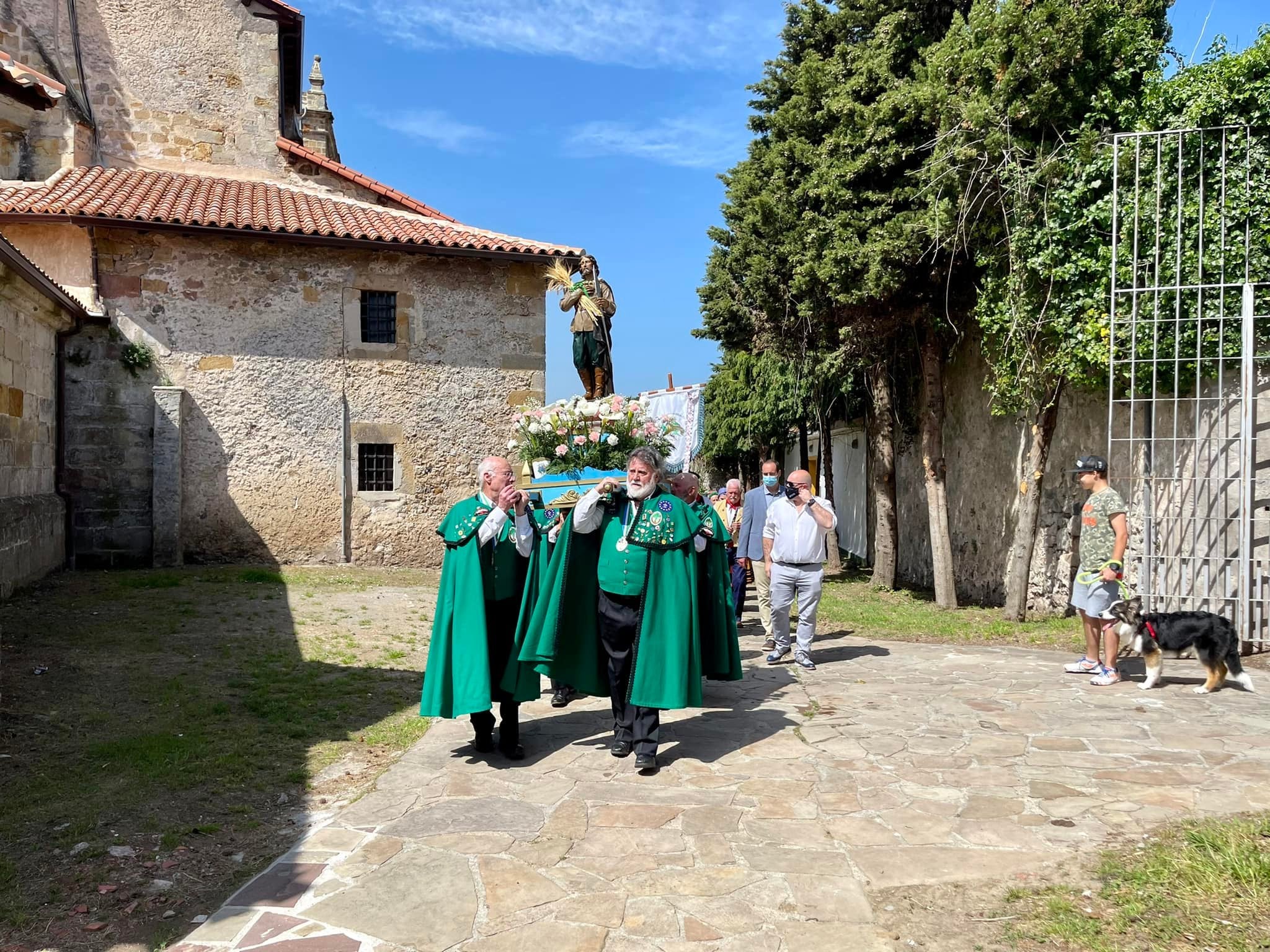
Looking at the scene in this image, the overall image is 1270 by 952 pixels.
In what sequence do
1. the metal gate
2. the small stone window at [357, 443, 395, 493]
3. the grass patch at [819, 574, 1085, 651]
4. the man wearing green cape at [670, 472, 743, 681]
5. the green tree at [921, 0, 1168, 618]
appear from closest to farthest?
the man wearing green cape at [670, 472, 743, 681] < the metal gate < the green tree at [921, 0, 1168, 618] < the grass patch at [819, 574, 1085, 651] < the small stone window at [357, 443, 395, 493]

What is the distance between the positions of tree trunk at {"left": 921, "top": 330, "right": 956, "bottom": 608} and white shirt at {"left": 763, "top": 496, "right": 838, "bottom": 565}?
15.0ft

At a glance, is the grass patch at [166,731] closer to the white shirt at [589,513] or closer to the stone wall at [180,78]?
the white shirt at [589,513]

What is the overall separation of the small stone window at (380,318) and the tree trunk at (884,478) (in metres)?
7.83

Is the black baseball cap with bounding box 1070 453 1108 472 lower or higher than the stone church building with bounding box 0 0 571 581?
lower

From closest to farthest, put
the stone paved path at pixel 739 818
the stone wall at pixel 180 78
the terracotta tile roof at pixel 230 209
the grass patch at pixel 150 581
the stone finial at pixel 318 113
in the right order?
the stone paved path at pixel 739 818, the grass patch at pixel 150 581, the terracotta tile roof at pixel 230 209, the stone wall at pixel 180 78, the stone finial at pixel 318 113

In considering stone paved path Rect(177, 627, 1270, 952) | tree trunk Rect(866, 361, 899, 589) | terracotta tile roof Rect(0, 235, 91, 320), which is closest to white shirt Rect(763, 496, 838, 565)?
stone paved path Rect(177, 627, 1270, 952)

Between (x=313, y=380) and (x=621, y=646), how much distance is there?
11357 millimetres

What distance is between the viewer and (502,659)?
5.50 m

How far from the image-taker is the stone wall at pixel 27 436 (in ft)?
35.1

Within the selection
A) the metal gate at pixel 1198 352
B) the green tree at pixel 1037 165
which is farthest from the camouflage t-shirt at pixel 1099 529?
the green tree at pixel 1037 165

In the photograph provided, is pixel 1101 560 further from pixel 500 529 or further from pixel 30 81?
pixel 30 81

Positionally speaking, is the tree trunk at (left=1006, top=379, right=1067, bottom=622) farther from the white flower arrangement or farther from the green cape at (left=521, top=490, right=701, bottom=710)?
the green cape at (left=521, top=490, right=701, bottom=710)

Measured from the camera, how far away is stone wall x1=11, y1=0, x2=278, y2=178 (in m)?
17.1

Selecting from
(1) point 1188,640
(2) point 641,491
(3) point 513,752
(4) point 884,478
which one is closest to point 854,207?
(4) point 884,478
